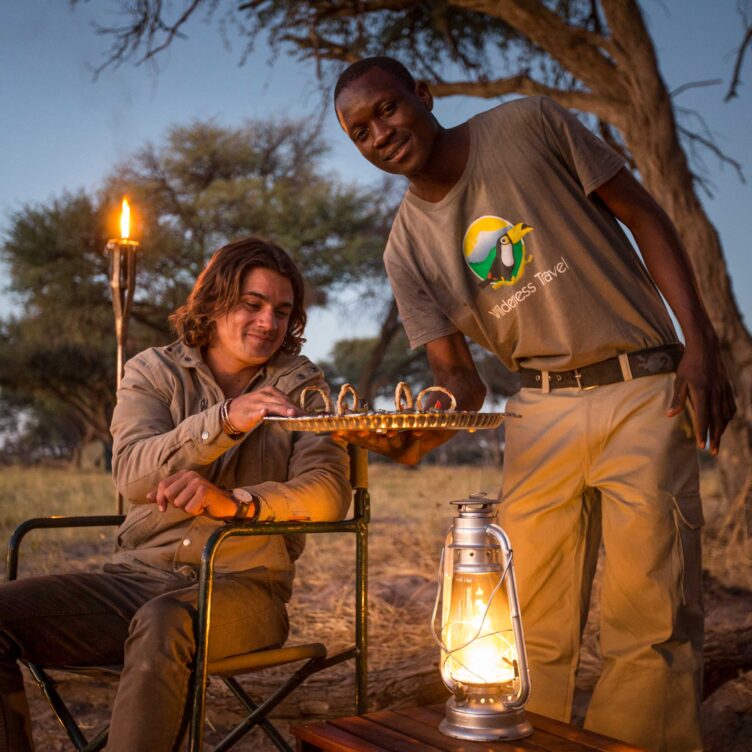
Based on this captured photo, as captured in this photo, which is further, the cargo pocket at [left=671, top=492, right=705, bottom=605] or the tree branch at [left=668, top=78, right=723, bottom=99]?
the tree branch at [left=668, top=78, right=723, bottom=99]

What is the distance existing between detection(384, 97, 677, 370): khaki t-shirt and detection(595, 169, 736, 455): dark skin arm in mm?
57

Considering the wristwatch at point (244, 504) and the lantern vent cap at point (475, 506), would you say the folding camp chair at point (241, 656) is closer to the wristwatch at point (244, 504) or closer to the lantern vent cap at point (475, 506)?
the wristwatch at point (244, 504)

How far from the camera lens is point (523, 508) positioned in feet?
8.00

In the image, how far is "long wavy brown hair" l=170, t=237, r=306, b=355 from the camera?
105 inches

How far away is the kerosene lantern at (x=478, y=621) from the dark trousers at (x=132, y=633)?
0.57m

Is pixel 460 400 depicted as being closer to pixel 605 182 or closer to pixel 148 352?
pixel 605 182

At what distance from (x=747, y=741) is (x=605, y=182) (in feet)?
6.79

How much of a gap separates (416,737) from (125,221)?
249cm

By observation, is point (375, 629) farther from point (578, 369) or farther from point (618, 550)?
point (578, 369)

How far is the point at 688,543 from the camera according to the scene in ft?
7.32

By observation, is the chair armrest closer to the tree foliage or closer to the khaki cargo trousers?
the khaki cargo trousers

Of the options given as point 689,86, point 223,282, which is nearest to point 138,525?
point 223,282

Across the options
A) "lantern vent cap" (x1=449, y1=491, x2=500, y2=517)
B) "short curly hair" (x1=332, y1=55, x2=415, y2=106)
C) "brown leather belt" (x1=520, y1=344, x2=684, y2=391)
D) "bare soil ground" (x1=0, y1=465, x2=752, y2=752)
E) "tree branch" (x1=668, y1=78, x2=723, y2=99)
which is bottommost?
"bare soil ground" (x1=0, y1=465, x2=752, y2=752)

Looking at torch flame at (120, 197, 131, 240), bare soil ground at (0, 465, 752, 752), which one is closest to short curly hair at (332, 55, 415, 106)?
torch flame at (120, 197, 131, 240)
